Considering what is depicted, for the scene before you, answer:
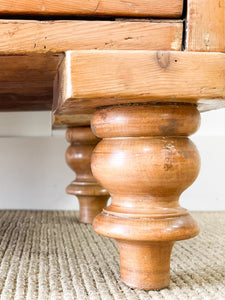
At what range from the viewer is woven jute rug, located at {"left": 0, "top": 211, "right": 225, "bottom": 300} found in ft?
1.50

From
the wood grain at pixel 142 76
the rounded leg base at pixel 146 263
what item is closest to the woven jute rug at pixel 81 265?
the rounded leg base at pixel 146 263

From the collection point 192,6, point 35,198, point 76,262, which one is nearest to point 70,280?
point 76,262

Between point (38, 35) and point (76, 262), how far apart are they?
31cm

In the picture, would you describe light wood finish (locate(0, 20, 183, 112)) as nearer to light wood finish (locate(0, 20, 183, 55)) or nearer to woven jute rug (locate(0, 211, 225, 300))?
light wood finish (locate(0, 20, 183, 55))

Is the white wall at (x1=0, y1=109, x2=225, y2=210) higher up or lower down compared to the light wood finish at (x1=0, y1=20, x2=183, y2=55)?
lower down

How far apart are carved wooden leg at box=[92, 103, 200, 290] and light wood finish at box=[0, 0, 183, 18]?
93mm

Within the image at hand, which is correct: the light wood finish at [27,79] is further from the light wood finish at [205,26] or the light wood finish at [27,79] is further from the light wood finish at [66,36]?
the light wood finish at [205,26]

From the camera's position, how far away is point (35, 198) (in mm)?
1101

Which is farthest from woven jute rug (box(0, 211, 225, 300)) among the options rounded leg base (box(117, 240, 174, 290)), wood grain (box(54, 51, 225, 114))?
wood grain (box(54, 51, 225, 114))

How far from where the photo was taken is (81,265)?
1.86 feet

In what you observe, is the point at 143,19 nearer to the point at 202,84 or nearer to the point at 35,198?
the point at 202,84

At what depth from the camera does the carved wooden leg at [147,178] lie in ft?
1.41

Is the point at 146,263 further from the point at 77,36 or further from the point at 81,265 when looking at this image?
the point at 77,36

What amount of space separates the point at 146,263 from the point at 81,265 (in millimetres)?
136
